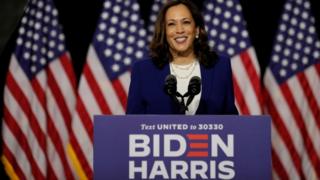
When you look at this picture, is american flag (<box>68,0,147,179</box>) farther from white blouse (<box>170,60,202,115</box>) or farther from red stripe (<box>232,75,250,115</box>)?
white blouse (<box>170,60,202,115</box>)

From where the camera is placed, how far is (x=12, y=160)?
13.1 ft

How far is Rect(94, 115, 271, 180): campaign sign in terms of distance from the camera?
1.61 metres

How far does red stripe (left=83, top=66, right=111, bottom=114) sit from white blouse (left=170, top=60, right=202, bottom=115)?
1.94 metres

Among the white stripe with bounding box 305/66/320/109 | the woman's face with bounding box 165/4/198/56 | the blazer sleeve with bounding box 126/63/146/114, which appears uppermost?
the woman's face with bounding box 165/4/198/56

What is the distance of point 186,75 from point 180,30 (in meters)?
0.21

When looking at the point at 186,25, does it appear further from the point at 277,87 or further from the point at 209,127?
the point at 277,87

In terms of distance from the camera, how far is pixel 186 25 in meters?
2.13

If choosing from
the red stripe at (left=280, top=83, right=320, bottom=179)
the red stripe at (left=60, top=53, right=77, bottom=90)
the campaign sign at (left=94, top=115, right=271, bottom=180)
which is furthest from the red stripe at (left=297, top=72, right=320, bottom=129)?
the campaign sign at (left=94, top=115, right=271, bottom=180)

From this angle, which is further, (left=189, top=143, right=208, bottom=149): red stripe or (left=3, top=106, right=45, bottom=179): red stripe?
(left=3, top=106, right=45, bottom=179): red stripe

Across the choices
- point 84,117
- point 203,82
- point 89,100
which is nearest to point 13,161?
point 84,117

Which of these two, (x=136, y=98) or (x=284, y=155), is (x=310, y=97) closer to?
(x=284, y=155)

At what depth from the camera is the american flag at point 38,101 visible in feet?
13.1

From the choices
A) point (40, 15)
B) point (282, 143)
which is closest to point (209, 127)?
point (282, 143)

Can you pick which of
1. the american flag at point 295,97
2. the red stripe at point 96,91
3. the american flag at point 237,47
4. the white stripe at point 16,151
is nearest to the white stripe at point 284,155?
the american flag at point 295,97
